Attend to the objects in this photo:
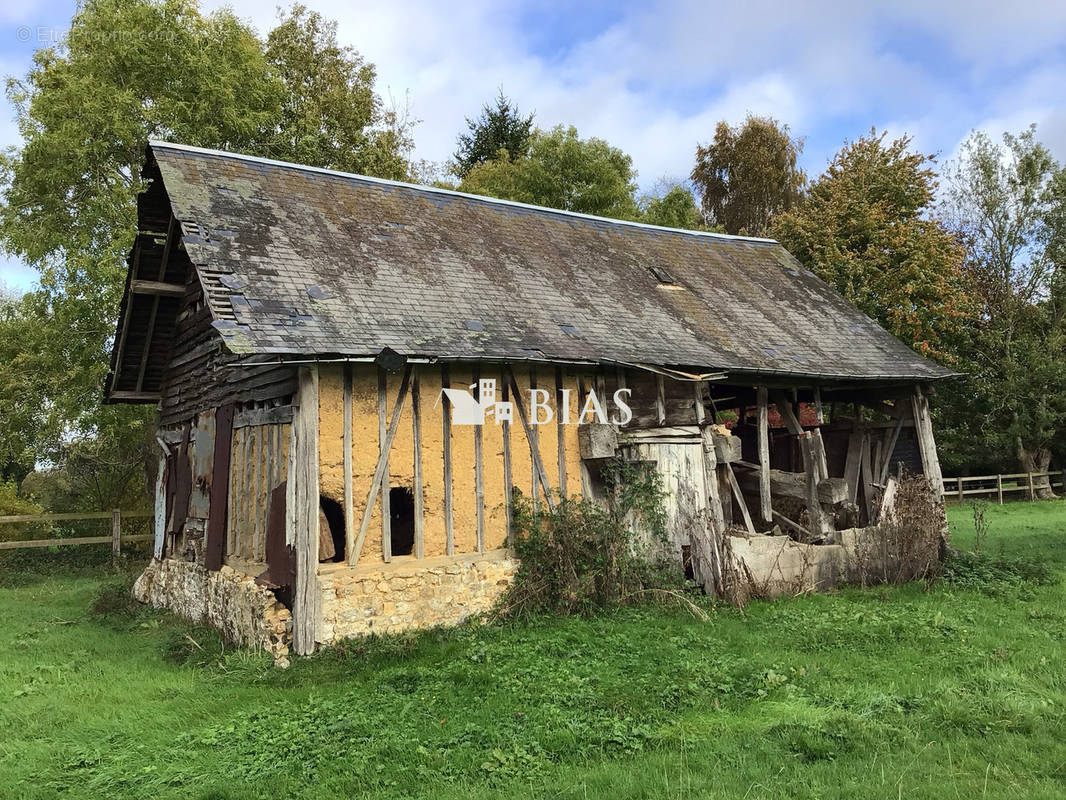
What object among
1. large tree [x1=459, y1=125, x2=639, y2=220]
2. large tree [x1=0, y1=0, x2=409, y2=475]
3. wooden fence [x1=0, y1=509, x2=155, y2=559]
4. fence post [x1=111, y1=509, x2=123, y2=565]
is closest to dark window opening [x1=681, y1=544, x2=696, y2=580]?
wooden fence [x1=0, y1=509, x2=155, y2=559]

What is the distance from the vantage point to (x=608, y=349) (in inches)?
381

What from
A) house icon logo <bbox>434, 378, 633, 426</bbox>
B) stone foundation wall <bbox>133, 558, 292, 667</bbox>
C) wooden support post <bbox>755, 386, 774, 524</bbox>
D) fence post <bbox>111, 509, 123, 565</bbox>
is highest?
house icon logo <bbox>434, 378, 633, 426</bbox>

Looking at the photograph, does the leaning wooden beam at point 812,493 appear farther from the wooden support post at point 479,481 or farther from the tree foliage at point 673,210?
the tree foliage at point 673,210

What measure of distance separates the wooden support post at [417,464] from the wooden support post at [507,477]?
40.4 inches

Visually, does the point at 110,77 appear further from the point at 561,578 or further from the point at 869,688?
the point at 869,688

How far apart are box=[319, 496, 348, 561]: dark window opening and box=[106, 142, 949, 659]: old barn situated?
30 millimetres

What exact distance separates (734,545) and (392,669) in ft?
14.5

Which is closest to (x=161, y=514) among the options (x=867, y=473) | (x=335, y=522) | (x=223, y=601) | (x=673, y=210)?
(x=223, y=601)

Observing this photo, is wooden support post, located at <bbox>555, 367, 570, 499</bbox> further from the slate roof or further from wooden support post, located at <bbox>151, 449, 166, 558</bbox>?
wooden support post, located at <bbox>151, 449, 166, 558</bbox>

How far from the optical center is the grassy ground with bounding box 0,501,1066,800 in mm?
4535

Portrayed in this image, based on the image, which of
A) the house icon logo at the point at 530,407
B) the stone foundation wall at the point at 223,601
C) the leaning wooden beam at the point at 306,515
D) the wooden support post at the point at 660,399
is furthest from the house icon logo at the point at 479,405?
the stone foundation wall at the point at 223,601

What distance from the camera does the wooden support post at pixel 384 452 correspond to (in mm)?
7957

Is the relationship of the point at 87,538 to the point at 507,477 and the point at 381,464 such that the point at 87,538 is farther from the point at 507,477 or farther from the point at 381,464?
the point at 507,477

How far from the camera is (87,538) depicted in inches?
605
